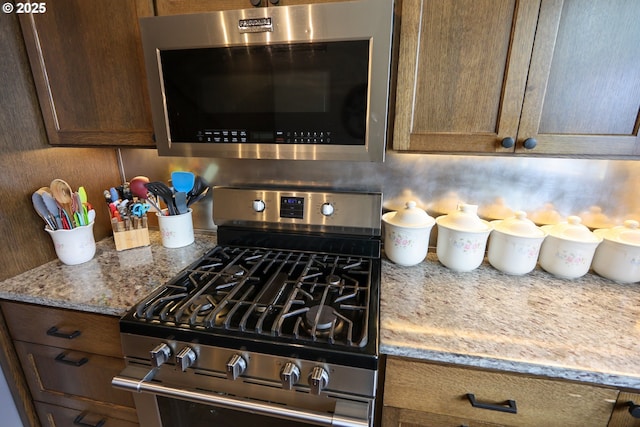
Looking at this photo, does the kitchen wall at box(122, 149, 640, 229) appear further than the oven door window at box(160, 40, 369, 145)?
Yes

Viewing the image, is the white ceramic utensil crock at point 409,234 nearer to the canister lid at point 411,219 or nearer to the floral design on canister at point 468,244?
the canister lid at point 411,219

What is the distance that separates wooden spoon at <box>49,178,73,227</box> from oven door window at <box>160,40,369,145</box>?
508mm

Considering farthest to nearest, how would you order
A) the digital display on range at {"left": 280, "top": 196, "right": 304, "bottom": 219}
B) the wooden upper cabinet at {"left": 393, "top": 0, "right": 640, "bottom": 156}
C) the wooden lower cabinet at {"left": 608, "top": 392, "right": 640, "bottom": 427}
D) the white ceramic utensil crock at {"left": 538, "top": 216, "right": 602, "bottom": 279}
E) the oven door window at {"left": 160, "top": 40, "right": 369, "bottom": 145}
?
the digital display on range at {"left": 280, "top": 196, "right": 304, "bottom": 219}
the white ceramic utensil crock at {"left": 538, "top": 216, "right": 602, "bottom": 279}
the oven door window at {"left": 160, "top": 40, "right": 369, "bottom": 145}
the wooden upper cabinet at {"left": 393, "top": 0, "right": 640, "bottom": 156}
the wooden lower cabinet at {"left": 608, "top": 392, "right": 640, "bottom": 427}

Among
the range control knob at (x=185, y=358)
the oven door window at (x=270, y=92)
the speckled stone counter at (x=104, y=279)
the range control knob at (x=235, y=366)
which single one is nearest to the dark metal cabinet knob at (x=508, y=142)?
the oven door window at (x=270, y=92)

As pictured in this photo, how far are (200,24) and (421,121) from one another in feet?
2.32

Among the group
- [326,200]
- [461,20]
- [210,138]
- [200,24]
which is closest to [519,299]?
[326,200]

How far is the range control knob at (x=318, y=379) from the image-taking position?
0.69m

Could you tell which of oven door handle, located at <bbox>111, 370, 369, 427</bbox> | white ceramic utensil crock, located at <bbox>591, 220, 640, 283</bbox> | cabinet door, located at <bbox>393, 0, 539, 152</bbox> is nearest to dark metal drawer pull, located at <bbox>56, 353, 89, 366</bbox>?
oven door handle, located at <bbox>111, 370, 369, 427</bbox>

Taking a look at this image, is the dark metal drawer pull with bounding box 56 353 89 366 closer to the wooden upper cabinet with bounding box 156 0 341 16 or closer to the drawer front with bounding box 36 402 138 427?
the drawer front with bounding box 36 402 138 427

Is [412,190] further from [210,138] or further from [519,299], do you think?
[210,138]

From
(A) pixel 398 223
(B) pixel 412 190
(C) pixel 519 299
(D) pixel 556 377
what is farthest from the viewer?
(B) pixel 412 190

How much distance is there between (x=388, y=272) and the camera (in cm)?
111

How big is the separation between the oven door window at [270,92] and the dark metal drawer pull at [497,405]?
717 mm

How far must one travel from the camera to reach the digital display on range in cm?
123
